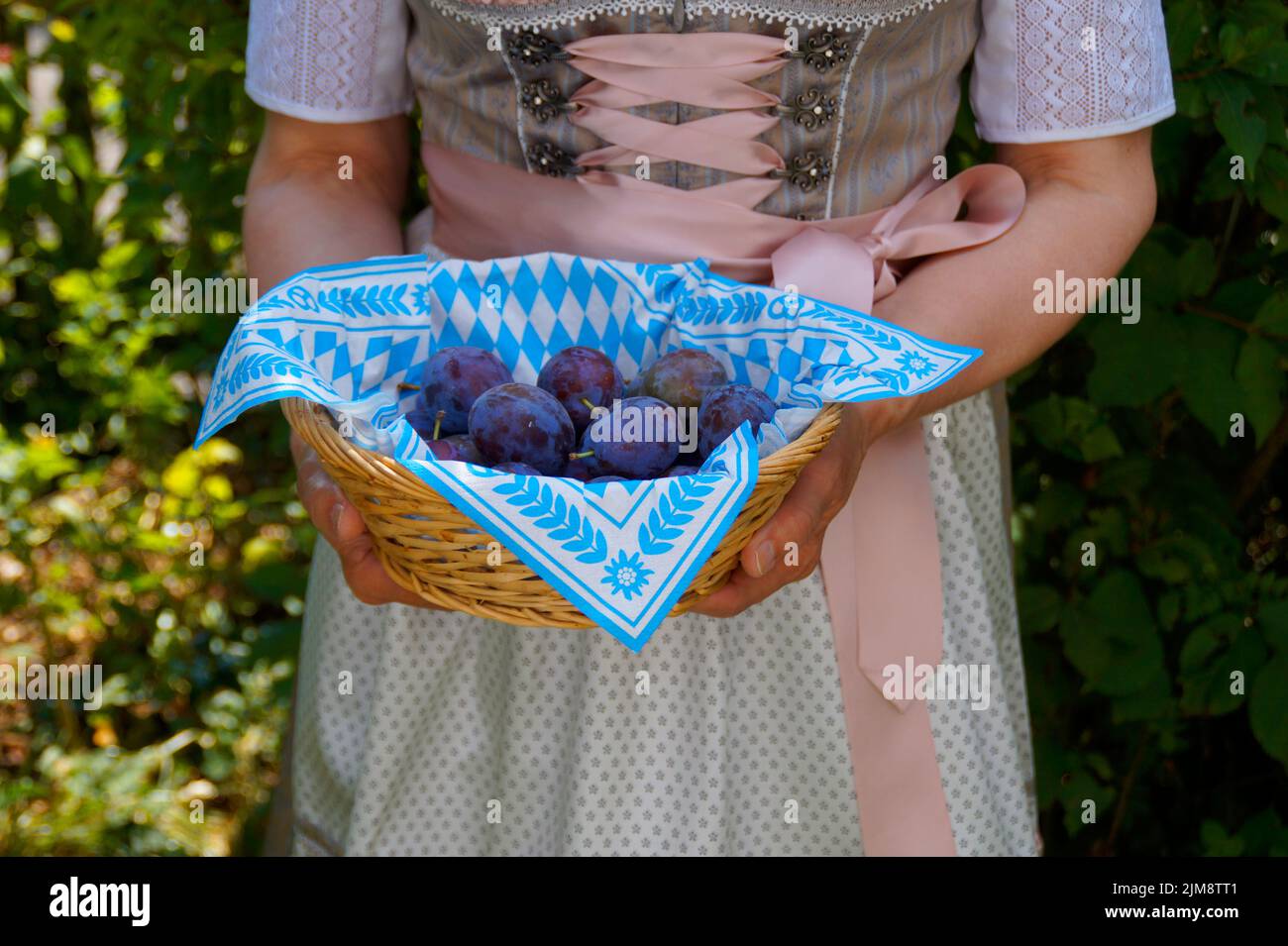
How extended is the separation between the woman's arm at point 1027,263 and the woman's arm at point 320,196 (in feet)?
1.68

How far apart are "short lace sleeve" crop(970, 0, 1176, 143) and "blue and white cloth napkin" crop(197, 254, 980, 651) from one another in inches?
12.4

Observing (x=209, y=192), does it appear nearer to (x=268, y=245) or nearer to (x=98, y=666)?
(x=268, y=245)

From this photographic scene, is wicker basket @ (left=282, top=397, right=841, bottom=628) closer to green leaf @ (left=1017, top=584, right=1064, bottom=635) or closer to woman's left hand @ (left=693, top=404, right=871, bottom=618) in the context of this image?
woman's left hand @ (left=693, top=404, right=871, bottom=618)

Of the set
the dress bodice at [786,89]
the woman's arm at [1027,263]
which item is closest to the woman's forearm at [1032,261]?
the woman's arm at [1027,263]

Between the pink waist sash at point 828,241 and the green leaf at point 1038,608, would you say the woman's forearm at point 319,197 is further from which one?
the green leaf at point 1038,608

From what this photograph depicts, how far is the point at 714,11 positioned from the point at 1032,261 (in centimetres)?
37

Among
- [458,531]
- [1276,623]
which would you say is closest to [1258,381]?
[1276,623]

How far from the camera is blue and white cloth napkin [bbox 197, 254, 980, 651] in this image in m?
0.92

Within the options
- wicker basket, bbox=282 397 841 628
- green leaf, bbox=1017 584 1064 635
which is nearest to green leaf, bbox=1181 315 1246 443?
green leaf, bbox=1017 584 1064 635

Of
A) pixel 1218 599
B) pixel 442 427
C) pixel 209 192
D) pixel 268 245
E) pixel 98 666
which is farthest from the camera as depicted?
pixel 98 666

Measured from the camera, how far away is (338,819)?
1.42 m

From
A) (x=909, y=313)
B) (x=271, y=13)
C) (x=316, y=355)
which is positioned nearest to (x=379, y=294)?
→ (x=316, y=355)

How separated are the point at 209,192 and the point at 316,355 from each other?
0.91 metres

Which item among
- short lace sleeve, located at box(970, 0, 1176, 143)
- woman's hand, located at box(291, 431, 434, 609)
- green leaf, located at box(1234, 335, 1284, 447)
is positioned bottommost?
woman's hand, located at box(291, 431, 434, 609)
